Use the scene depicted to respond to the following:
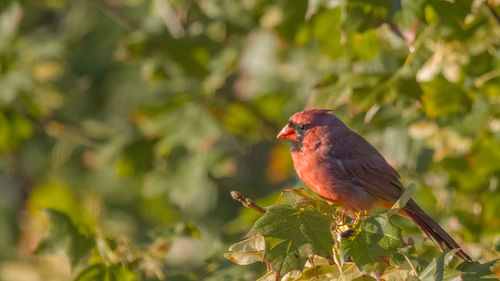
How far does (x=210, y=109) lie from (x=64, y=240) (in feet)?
4.99

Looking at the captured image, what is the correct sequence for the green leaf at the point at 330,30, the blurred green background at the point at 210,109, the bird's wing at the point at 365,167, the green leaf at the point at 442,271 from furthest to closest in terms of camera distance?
the green leaf at the point at 330,30, the blurred green background at the point at 210,109, the bird's wing at the point at 365,167, the green leaf at the point at 442,271

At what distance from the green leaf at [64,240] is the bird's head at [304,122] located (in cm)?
82

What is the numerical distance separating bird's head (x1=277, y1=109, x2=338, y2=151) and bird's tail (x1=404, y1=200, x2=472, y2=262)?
38cm

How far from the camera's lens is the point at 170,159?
3699 mm

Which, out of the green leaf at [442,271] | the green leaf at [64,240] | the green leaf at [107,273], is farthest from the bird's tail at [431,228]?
the green leaf at [64,240]

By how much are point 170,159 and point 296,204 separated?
2125mm

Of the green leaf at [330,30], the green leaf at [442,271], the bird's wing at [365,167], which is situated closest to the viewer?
the green leaf at [442,271]

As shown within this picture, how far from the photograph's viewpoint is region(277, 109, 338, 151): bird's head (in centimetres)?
202

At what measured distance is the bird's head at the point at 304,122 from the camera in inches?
79.6

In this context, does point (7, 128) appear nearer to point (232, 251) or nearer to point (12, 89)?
point (12, 89)

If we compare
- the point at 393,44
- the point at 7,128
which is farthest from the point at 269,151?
the point at 393,44

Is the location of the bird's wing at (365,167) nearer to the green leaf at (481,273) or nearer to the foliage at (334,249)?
the foliage at (334,249)

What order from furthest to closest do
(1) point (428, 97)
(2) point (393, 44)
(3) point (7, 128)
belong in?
(3) point (7, 128) < (2) point (393, 44) < (1) point (428, 97)

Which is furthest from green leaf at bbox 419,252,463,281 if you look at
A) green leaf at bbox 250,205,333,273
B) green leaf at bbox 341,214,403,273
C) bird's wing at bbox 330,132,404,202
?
bird's wing at bbox 330,132,404,202
